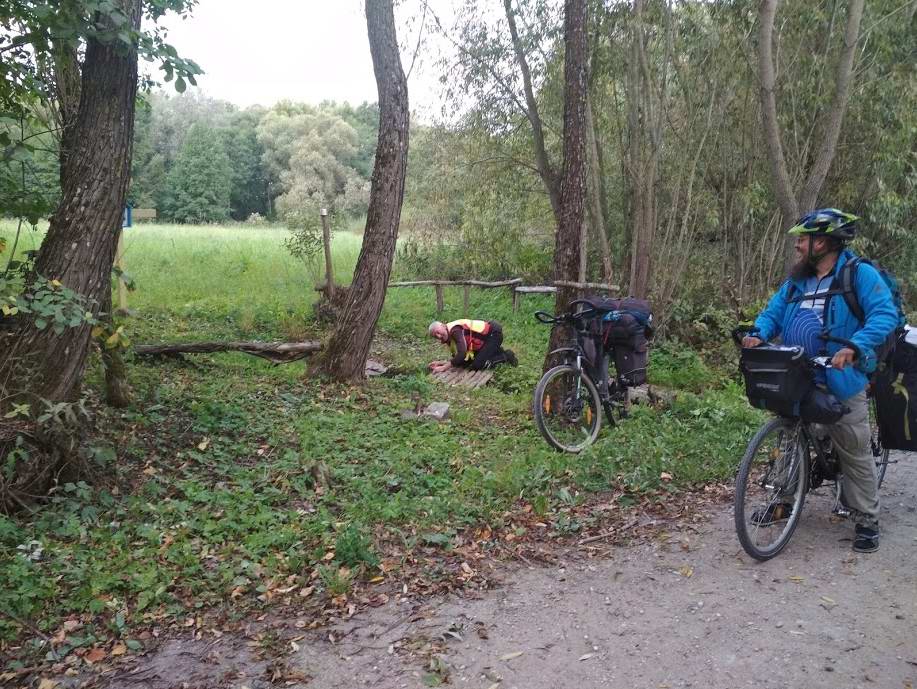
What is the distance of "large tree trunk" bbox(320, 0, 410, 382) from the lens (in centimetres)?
882

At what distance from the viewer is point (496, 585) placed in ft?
13.9

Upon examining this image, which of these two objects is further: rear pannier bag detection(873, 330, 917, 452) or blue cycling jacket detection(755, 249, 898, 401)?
rear pannier bag detection(873, 330, 917, 452)

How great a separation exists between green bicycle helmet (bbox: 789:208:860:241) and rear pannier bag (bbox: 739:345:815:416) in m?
0.75

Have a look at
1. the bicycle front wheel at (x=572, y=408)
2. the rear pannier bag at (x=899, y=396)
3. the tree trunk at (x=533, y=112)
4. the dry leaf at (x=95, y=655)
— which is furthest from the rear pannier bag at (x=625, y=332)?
the tree trunk at (x=533, y=112)

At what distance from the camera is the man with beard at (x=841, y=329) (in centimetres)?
427

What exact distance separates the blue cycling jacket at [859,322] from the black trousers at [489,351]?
6248 mm

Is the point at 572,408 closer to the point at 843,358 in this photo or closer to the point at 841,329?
the point at 841,329

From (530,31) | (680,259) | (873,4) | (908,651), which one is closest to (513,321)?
(680,259)

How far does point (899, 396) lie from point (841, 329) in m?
0.96

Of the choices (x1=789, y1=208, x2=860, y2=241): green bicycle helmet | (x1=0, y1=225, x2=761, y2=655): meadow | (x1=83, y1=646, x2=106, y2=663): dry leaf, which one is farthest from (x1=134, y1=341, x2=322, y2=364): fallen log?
(x1=789, y1=208, x2=860, y2=241): green bicycle helmet

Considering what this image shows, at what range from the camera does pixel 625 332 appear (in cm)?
708

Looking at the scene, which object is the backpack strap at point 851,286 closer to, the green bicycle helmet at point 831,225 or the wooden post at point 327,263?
the green bicycle helmet at point 831,225

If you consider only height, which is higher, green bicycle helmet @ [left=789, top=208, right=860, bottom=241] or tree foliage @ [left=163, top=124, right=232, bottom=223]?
tree foliage @ [left=163, top=124, right=232, bottom=223]

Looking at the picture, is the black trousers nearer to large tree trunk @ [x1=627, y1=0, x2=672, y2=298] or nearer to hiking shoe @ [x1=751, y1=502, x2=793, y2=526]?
large tree trunk @ [x1=627, y1=0, x2=672, y2=298]
